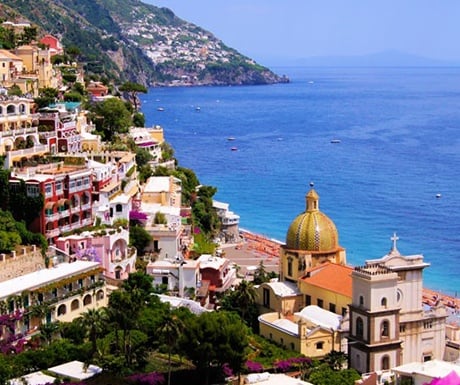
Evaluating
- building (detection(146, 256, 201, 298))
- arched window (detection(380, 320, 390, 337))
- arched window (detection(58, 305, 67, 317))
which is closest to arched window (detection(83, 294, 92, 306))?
arched window (detection(58, 305, 67, 317))

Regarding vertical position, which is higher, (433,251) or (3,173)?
(3,173)

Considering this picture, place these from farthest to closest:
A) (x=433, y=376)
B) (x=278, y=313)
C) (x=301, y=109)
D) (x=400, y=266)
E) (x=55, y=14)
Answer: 1. (x=301, y=109)
2. (x=55, y=14)
3. (x=278, y=313)
4. (x=400, y=266)
5. (x=433, y=376)

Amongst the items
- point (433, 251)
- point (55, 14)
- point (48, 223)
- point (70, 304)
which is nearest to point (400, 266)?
point (70, 304)

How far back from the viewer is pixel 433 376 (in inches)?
1232

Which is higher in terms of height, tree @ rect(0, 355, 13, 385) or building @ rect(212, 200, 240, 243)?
tree @ rect(0, 355, 13, 385)

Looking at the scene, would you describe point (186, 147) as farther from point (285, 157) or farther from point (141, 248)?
point (141, 248)

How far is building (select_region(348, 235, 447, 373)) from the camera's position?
34.9 metres

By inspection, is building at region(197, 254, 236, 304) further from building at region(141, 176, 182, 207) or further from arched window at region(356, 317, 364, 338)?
arched window at region(356, 317, 364, 338)

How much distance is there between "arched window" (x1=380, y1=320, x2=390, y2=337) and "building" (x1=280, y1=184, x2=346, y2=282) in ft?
19.9

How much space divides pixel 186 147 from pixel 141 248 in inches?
2911

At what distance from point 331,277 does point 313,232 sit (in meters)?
2.41

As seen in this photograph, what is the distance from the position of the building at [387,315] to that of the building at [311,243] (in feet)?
16.1

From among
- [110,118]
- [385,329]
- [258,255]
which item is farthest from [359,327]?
[110,118]

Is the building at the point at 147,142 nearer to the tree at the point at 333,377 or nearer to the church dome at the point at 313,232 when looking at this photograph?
the church dome at the point at 313,232
